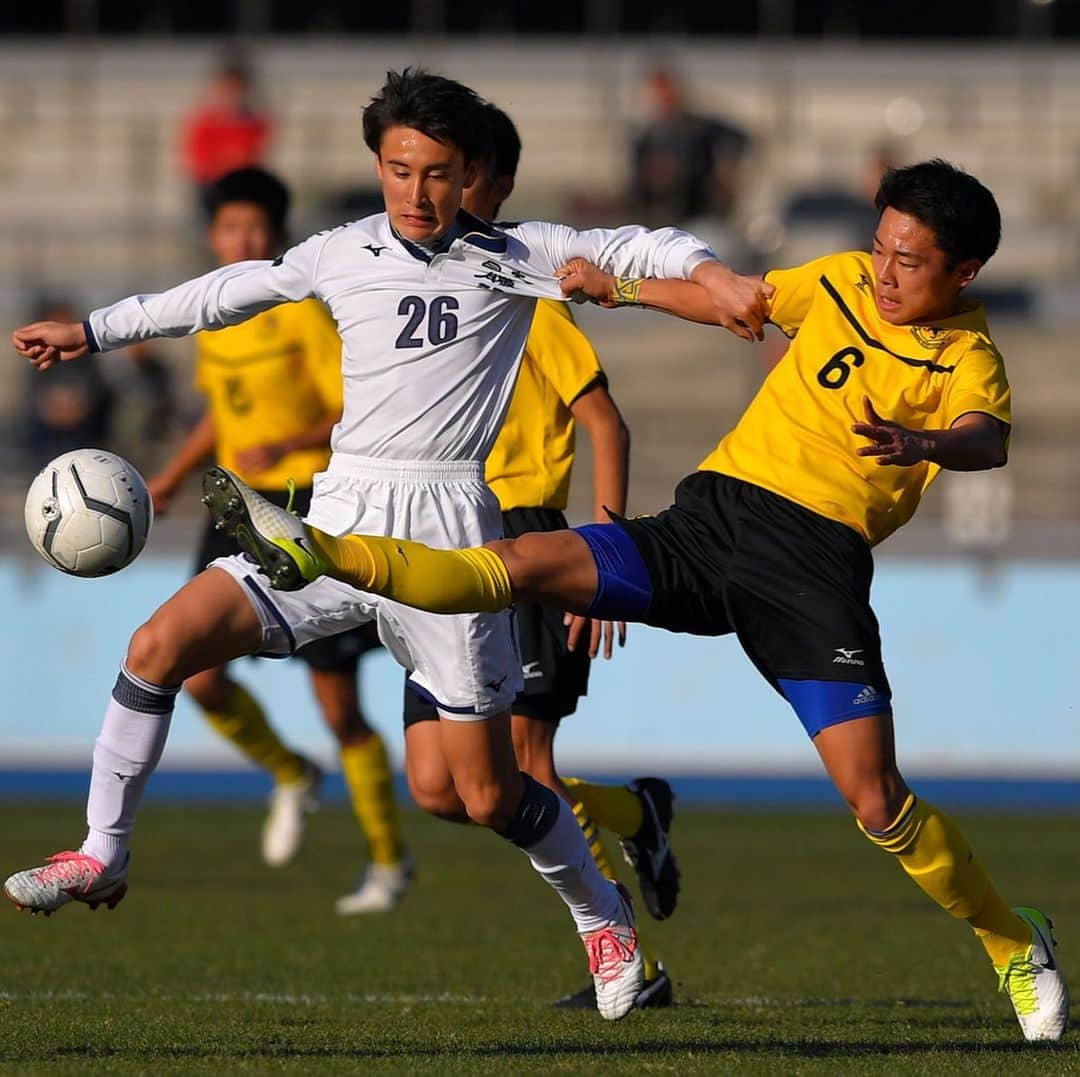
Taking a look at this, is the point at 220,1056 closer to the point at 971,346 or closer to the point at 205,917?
the point at 971,346

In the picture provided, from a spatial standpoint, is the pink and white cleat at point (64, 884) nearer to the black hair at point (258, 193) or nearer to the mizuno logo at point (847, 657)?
the mizuno logo at point (847, 657)

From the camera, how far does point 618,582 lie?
5699mm

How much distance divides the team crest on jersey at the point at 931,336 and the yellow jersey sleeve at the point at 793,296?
30 centimetres

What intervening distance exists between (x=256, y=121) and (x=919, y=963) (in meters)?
12.1

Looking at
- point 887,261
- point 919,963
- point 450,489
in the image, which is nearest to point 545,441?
point 450,489

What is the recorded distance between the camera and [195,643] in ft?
18.5

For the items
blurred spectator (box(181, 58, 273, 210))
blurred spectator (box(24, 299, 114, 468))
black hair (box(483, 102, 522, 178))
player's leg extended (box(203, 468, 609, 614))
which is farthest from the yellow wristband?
blurred spectator (box(181, 58, 273, 210))

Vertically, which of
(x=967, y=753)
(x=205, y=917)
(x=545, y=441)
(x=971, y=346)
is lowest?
(x=967, y=753)

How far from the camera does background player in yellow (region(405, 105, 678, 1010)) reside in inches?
273

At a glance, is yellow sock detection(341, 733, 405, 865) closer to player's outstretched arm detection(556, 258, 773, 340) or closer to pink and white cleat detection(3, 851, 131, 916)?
pink and white cleat detection(3, 851, 131, 916)

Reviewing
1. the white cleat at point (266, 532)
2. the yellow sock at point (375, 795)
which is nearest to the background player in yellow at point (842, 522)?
the white cleat at point (266, 532)

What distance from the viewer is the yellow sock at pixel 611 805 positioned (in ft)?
23.2

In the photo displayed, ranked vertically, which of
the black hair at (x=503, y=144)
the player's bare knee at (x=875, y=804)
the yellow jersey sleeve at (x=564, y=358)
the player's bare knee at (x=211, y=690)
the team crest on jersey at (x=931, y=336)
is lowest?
the player's bare knee at (x=211, y=690)

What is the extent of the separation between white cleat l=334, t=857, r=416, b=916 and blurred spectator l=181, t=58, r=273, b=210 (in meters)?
9.92
